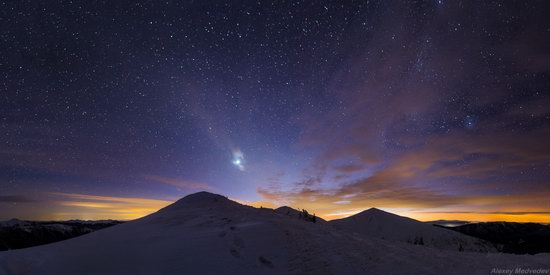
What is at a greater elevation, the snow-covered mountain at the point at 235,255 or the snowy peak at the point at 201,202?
the snowy peak at the point at 201,202

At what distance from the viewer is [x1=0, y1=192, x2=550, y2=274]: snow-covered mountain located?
15.1 m

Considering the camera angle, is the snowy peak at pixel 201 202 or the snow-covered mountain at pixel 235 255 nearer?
the snow-covered mountain at pixel 235 255

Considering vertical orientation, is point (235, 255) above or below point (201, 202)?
below

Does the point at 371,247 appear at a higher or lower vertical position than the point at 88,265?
higher

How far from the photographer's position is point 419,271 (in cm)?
1523

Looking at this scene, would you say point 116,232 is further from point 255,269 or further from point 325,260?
point 325,260

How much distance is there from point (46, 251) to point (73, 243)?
7.20ft

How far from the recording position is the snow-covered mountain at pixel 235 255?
49.6ft

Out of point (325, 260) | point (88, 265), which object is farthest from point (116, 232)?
point (325, 260)

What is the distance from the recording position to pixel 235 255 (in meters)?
17.1

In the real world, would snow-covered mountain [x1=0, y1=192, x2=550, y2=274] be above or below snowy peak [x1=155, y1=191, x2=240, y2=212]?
below

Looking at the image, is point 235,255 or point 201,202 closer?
point 235,255

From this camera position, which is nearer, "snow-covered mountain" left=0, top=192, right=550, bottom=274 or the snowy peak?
"snow-covered mountain" left=0, top=192, right=550, bottom=274

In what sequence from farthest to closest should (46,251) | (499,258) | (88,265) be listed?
(499,258) → (46,251) → (88,265)
